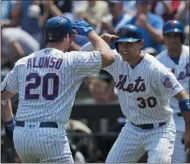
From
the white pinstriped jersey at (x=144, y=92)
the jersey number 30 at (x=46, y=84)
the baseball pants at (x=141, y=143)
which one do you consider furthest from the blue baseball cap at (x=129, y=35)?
the jersey number 30 at (x=46, y=84)

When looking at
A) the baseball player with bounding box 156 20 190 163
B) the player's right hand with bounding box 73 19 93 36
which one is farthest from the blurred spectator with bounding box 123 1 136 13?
the player's right hand with bounding box 73 19 93 36

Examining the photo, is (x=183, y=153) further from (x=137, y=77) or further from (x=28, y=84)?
(x=28, y=84)

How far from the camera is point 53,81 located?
6.11 m

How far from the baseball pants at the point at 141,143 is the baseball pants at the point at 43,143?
1.21 meters

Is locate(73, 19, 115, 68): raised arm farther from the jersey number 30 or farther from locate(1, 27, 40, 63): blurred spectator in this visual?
locate(1, 27, 40, 63): blurred spectator

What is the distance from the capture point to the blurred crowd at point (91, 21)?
10586 mm

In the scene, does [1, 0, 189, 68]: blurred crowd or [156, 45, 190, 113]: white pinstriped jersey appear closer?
[156, 45, 190, 113]: white pinstriped jersey

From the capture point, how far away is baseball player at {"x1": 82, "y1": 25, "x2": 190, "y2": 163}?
7.12m

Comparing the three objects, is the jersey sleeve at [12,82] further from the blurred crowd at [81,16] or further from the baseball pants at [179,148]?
the blurred crowd at [81,16]

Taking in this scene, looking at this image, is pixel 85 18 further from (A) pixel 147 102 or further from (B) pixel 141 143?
(B) pixel 141 143

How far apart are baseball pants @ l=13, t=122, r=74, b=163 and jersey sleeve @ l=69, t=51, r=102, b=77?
1.75ft

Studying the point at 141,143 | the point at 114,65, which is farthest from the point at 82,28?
the point at 141,143

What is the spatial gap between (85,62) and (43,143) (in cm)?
82

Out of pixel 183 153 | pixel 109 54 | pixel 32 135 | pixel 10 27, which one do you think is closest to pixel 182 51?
pixel 183 153
